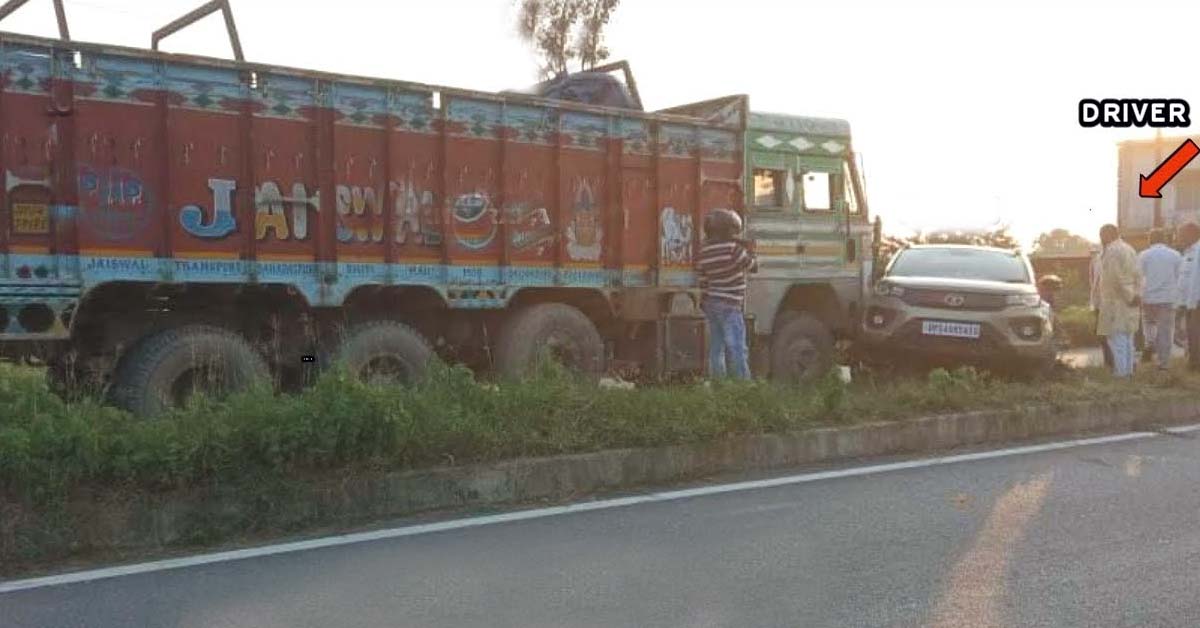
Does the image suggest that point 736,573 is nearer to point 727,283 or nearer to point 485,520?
point 485,520

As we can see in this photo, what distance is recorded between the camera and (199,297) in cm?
792

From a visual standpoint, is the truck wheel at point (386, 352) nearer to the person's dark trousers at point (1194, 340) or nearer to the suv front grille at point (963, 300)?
the suv front grille at point (963, 300)

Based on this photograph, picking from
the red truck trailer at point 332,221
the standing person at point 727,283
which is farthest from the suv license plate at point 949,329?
the standing person at point 727,283

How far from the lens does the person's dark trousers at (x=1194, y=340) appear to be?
12.0 metres

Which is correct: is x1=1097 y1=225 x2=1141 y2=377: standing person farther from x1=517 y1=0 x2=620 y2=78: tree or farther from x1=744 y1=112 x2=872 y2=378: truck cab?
x1=517 y1=0 x2=620 y2=78: tree

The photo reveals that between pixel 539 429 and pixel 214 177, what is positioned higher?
pixel 214 177

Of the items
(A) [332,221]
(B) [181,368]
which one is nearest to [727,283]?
(A) [332,221]

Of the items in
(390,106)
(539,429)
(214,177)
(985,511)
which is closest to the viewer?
(985,511)

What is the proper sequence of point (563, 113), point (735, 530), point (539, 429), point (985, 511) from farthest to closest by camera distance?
point (563, 113)
point (539, 429)
point (985, 511)
point (735, 530)

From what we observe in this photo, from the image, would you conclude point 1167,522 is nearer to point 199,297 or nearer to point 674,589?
point 674,589

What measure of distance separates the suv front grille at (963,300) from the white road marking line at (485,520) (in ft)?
9.30

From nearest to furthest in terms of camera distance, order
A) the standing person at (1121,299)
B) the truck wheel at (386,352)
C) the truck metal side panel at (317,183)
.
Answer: the truck metal side panel at (317,183)
the truck wheel at (386,352)
the standing person at (1121,299)

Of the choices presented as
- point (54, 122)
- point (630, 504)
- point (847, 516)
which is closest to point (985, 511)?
point (847, 516)

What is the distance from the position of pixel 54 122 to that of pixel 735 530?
5.03 meters
